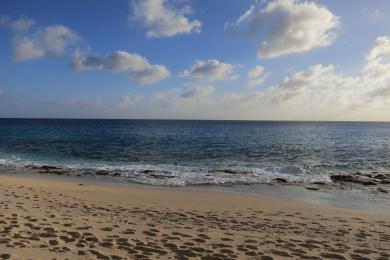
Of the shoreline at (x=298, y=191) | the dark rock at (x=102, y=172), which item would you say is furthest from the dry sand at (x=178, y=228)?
the dark rock at (x=102, y=172)

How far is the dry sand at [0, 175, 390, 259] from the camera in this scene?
24.7 feet

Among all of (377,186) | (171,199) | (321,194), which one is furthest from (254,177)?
(171,199)

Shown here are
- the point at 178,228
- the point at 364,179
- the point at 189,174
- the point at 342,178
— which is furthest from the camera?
the point at 189,174

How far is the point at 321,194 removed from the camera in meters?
16.9

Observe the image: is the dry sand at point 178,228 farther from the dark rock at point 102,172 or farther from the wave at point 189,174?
the dark rock at point 102,172

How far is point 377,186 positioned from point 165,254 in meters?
16.1

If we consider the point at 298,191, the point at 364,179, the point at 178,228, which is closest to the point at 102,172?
the point at 298,191

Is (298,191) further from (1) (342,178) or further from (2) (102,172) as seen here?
(2) (102,172)

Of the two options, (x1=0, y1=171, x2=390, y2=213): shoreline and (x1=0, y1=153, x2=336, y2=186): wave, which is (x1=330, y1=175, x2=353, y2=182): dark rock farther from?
(x1=0, y1=171, x2=390, y2=213): shoreline

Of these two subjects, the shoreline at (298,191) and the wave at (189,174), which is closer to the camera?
the shoreline at (298,191)

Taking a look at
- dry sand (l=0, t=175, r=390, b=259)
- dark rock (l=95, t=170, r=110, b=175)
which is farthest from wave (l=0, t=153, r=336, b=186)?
dry sand (l=0, t=175, r=390, b=259)

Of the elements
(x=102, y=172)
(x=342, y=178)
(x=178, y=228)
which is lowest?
(x=102, y=172)

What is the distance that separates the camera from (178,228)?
948 cm

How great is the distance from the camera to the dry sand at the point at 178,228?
7.52m
